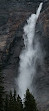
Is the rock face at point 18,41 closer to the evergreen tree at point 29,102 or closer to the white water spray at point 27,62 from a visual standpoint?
the white water spray at point 27,62

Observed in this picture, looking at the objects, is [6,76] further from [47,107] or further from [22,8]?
[22,8]

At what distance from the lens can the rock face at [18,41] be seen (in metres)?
67.1

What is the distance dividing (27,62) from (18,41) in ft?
33.5

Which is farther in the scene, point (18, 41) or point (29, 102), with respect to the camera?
point (18, 41)

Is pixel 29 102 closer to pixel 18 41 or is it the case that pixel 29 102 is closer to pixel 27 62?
pixel 27 62

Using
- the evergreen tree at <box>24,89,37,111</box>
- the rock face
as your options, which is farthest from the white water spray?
the evergreen tree at <box>24,89,37,111</box>

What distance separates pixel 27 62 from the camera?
255 ft

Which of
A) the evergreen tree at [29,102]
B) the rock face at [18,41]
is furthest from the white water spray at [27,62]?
the evergreen tree at [29,102]

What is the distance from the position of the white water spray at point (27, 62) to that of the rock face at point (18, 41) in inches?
54.9

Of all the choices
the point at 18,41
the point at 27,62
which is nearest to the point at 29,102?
the point at 27,62

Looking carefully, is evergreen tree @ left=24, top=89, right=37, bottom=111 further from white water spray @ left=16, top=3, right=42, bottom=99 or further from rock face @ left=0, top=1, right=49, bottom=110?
white water spray @ left=16, top=3, right=42, bottom=99

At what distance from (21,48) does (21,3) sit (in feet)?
83.1

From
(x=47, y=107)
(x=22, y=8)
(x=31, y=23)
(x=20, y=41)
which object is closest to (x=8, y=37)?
(x=20, y=41)

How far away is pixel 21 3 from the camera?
101 metres
